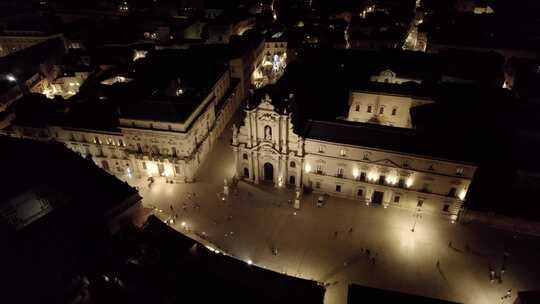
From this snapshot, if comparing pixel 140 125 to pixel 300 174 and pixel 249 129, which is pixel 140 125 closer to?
pixel 249 129

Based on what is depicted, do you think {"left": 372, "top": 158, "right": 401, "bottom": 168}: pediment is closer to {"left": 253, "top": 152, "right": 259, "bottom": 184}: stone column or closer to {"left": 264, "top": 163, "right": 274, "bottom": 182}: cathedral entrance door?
{"left": 264, "top": 163, "right": 274, "bottom": 182}: cathedral entrance door

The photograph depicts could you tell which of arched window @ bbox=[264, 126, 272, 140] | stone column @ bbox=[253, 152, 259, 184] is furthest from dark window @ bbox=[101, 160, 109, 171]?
arched window @ bbox=[264, 126, 272, 140]

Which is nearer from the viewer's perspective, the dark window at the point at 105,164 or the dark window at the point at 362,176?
the dark window at the point at 362,176

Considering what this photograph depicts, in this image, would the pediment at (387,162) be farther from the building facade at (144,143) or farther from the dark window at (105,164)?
the dark window at (105,164)

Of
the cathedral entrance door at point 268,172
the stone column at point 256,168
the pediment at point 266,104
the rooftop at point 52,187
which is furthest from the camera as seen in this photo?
the cathedral entrance door at point 268,172

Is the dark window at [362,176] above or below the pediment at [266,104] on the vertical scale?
below

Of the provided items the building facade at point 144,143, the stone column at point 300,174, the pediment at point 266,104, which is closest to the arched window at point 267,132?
the pediment at point 266,104
